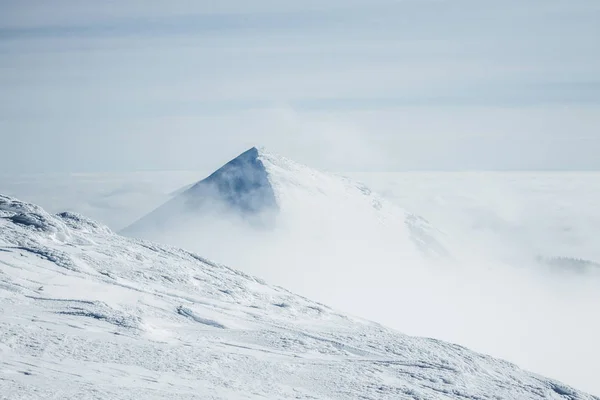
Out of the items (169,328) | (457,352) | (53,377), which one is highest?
(457,352)

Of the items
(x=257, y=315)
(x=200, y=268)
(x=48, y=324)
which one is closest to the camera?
(x=48, y=324)

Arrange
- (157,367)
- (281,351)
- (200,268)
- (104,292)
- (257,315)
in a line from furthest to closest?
1. (200,268)
2. (257,315)
3. (104,292)
4. (281,351)
5. (157,367)

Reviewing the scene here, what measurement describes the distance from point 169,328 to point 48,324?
7.30m

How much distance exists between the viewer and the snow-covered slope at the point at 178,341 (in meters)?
31.5

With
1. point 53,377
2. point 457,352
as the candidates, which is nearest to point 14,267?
point 53,377

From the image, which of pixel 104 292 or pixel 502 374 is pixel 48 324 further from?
pixel 502 374

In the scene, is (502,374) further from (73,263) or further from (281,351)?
(73,263)

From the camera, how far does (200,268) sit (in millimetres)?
59625

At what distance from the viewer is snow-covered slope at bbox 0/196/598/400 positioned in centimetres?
3152

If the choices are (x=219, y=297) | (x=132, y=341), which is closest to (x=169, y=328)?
(x=132, y=341)

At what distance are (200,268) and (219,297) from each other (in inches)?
328

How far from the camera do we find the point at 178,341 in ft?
127

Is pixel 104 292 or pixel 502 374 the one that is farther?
pixel 104 292

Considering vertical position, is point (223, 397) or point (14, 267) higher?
point (14, 267)
